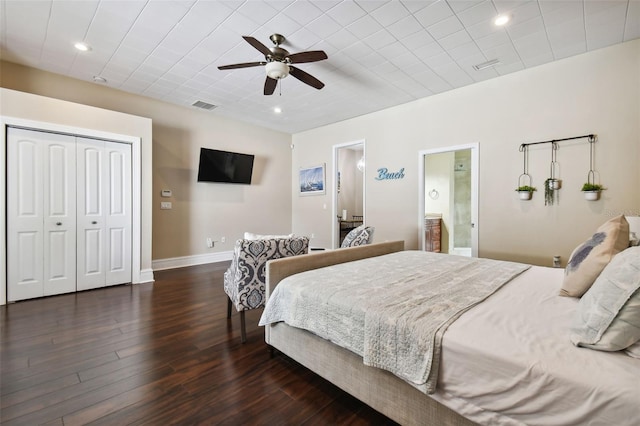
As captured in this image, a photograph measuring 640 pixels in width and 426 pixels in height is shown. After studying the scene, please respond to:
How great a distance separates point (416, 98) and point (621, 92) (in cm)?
244

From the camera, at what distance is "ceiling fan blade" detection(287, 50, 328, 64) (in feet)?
8.98

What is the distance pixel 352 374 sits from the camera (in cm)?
151

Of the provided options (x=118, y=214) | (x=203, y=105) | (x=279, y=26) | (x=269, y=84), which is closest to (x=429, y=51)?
(x=279, y=26)

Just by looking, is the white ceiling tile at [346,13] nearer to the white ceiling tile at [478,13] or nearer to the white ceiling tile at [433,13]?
the white ceiling tile at [433,13]

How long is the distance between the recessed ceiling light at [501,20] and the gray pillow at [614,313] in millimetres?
2642

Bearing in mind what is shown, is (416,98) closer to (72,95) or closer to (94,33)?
(94,33)

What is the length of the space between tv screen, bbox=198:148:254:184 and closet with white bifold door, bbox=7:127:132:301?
143 centimetres

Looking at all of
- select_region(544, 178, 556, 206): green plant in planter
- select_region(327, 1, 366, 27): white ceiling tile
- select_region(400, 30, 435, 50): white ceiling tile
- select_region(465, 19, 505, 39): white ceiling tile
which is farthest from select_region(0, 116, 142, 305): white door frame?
select_region(544, 178, 556, 206): green plant in planter

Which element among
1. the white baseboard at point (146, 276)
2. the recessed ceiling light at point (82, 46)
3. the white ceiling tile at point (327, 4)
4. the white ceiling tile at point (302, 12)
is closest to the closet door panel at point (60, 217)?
the white baseboard at point (146, 276)

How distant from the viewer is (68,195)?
359cm

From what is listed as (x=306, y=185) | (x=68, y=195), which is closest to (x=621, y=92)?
(x=306, y=185)

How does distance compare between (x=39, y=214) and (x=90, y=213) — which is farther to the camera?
(x=90, y=213)

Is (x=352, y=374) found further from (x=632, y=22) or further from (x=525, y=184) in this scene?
(x=632, y=22)

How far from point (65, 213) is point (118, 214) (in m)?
0.57
